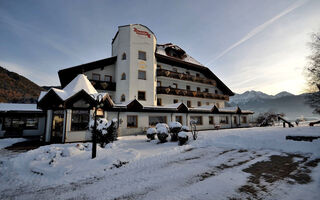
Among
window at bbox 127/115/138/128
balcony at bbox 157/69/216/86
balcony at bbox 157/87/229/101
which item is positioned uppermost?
balcony at bbox 157/69/216/86

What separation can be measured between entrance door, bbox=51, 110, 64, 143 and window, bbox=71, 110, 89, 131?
1.18 metres

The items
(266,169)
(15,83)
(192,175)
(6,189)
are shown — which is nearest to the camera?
(6,189)

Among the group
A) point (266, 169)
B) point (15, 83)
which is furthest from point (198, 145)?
point (15, 83)

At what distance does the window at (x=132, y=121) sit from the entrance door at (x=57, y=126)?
6.90 meters

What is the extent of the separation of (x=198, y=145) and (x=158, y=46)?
74.2ft

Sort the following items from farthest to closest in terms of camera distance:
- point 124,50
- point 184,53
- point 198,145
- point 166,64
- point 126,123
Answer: point 184,53 → point 166,64 → point 124,50 → point 126,123 → point 198,145

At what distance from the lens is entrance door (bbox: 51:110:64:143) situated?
41.4 ft

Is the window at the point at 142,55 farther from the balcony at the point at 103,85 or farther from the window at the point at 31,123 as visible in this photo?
the window at the point at 31,123

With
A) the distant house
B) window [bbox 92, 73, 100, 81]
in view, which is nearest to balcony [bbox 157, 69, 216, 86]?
window [bbox 92, 73, 100, 81]

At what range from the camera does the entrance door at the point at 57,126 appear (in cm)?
1261

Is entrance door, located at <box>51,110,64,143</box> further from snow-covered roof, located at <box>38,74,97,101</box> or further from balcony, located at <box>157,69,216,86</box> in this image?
balcony, located at <box>157,69,216,86</box>

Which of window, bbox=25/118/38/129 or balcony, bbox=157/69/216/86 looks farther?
balcony, bbox=157/69/216/86

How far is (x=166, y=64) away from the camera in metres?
26.3

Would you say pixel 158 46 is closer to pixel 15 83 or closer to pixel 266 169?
pixel 266 169
